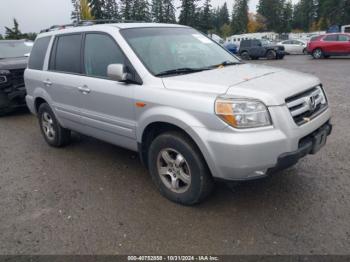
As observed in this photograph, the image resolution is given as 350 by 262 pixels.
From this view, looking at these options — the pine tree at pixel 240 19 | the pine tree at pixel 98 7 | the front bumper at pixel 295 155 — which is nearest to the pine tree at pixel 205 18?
the pine tree at pixel 98 7

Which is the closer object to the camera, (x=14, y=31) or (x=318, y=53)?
(x=318, y=53)

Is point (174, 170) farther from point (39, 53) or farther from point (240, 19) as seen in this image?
point (240, 19)

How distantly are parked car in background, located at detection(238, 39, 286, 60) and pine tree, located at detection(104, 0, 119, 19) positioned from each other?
2741 cm

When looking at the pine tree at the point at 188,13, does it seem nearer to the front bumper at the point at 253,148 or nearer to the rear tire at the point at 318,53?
the rear tire at the point at 318,53

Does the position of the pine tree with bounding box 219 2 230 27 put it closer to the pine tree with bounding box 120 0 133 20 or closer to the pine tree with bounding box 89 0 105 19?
the pine tree with bounding box 120 0 133 20

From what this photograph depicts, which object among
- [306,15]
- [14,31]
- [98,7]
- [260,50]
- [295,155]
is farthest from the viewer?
[306,15]

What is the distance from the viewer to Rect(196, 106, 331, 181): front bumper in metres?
2.76

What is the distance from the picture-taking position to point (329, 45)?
21.6m

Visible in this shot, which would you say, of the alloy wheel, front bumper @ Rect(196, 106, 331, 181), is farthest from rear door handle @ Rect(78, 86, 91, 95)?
front bumper @ Rect(196, 106, 331, 181)

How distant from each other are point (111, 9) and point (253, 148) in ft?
170

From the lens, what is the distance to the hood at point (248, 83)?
288 centimetres

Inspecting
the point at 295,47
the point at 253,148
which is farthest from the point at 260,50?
the point at 253,148

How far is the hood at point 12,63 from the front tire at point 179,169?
5740 millimetres

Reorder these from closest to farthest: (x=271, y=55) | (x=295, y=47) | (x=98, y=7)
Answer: (x=271, y=55) < (x=295, y=47) < (x=98, y=7)
